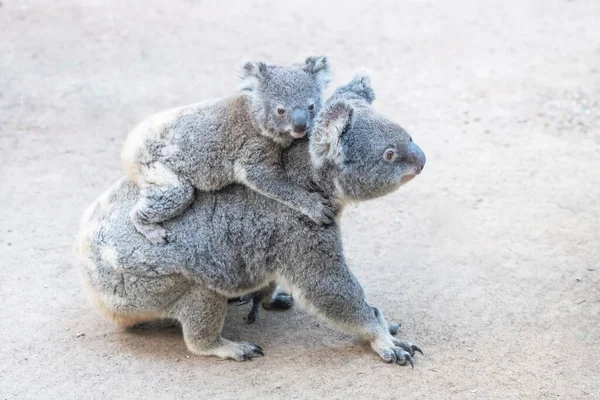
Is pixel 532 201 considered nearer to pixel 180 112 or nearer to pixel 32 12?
pixel 180 112

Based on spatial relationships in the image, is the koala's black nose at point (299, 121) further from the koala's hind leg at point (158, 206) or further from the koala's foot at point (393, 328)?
the koala's foot at point (393, 328)

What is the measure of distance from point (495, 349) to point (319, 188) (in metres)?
1.70

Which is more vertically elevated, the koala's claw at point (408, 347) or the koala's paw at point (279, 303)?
the koala's claw at point (408, 347)

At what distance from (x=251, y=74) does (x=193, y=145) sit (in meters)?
0.70

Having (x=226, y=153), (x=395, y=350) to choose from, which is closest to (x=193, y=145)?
(x=226, y=153)

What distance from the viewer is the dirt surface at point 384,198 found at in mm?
5371

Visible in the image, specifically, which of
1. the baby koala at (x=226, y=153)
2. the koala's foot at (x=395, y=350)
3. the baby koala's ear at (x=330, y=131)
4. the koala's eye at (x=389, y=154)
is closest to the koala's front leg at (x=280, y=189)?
the baby koala at (x=226, y=153)

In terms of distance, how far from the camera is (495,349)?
555 centimetres

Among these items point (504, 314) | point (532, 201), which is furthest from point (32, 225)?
point (532, 201)

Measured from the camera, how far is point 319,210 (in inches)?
208

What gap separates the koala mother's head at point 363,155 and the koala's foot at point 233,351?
130 centimetres

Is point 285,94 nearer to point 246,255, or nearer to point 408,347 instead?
point 246,255

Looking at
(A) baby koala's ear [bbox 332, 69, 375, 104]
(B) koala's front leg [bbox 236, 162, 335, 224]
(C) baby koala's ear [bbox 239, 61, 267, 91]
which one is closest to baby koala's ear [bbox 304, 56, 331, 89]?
(A) baby koala's ear [bbox 332, 69, 375, 104]

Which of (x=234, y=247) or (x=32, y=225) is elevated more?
(x=234, y=247)
